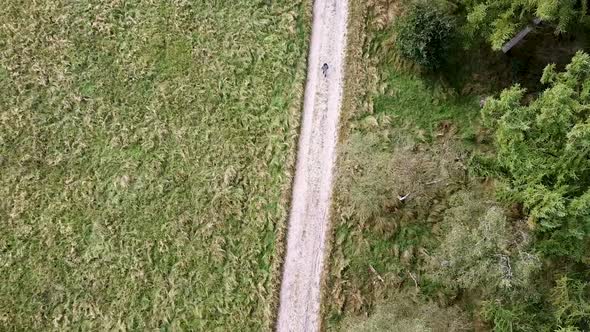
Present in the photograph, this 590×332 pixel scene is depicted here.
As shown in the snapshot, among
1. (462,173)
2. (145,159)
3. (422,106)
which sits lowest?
(145,159)

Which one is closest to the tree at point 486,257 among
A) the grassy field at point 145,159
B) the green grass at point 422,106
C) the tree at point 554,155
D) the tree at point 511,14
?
the tree at point 554,155

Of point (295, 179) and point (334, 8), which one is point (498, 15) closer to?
point (334, 8)

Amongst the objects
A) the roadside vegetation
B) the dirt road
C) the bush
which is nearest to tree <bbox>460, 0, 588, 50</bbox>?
the roadside vegetation

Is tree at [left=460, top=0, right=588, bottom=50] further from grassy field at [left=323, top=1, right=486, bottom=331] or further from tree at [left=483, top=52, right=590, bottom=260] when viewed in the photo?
grassy field at [left=323, top=1, right=486, bottom=331]

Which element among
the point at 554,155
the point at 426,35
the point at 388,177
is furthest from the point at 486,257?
the point at 426,35

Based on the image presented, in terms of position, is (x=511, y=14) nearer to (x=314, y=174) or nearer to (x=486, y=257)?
(x=486, y=257)

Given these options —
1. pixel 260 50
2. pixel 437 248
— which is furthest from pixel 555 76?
pixel 260 50

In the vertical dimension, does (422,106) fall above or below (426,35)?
below

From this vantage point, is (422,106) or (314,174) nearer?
(314,174)
